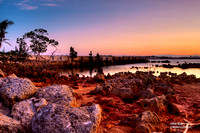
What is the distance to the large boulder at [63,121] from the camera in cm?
214

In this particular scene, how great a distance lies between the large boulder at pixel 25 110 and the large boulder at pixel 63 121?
97cm

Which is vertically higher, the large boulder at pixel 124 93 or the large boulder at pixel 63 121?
the large boulder at pixel 63 121

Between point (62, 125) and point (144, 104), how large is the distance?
14.6 feet

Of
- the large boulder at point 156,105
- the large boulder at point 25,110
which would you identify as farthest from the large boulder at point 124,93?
the large boulder at point 25,110

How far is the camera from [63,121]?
2170 mm

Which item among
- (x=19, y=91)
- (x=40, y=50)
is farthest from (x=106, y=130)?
(x=40, y=50)

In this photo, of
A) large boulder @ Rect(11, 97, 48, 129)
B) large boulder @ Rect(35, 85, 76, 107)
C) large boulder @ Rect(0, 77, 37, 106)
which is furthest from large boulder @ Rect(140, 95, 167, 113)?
large boulder @ Rect(0, 77, 37, 106)

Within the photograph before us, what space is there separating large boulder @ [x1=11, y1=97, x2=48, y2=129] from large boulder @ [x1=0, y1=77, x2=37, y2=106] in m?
0.43

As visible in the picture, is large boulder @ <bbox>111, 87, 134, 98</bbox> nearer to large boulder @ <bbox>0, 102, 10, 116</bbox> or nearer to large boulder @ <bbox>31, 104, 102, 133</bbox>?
large boulder @ <bbox>0, 102, 10, 116</bbox>

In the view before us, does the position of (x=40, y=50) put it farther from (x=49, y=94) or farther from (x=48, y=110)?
(x=48, y=110)

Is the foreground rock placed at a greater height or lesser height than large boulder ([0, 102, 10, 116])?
lesser

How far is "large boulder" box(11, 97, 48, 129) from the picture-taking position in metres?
3.09

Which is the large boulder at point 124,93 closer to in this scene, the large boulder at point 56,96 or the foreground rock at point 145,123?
the foreground rock at point 145,123

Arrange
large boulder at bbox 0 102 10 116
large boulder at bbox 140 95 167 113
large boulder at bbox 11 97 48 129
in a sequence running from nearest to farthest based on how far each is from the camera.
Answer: large boulder at bbox 11 97 48 129, large boulder at bbox 0 102 10 116, large boulder at bbox 140 95 167 113
